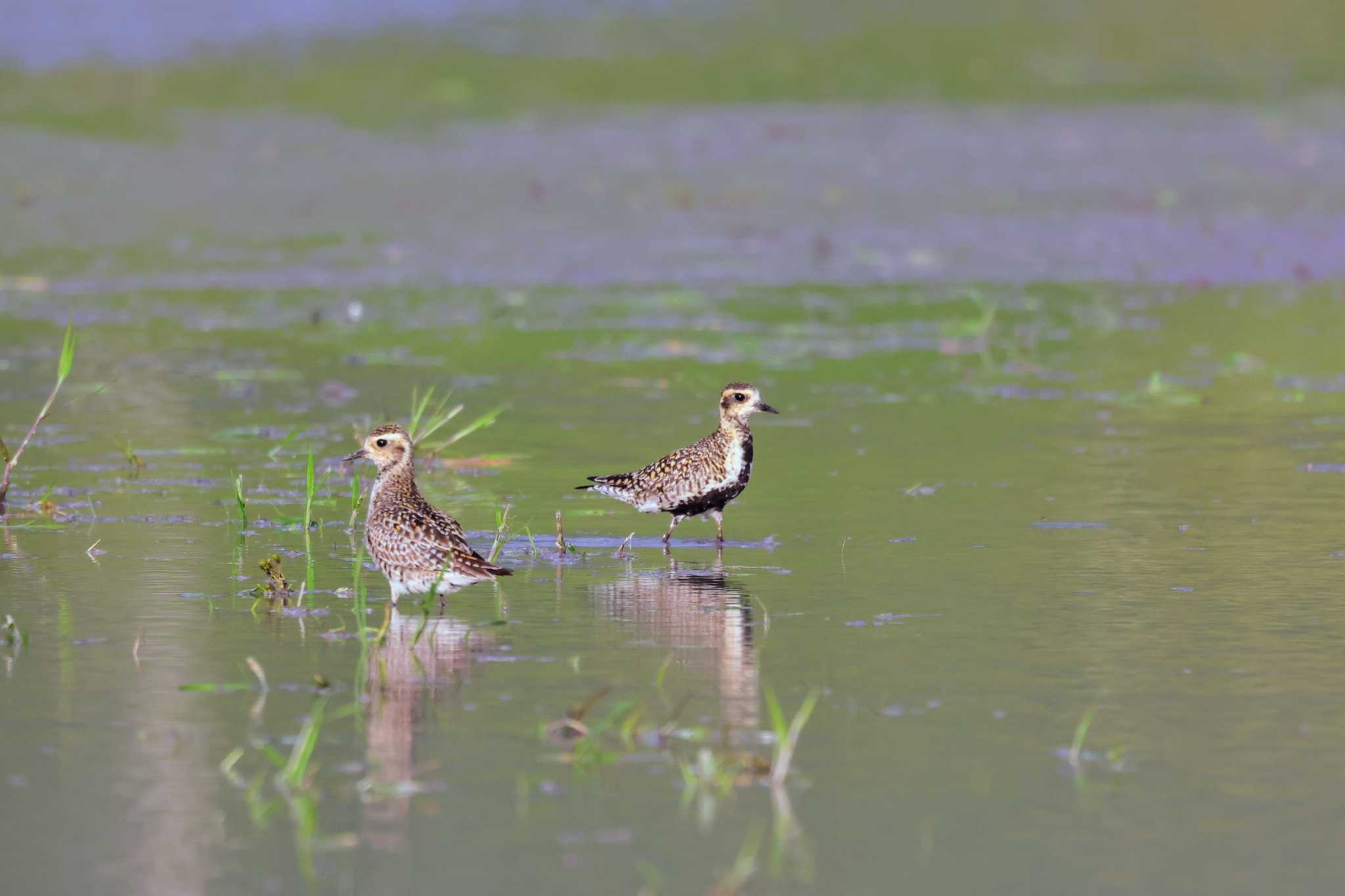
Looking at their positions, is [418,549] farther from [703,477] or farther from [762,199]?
[762,199]

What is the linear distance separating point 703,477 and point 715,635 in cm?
270

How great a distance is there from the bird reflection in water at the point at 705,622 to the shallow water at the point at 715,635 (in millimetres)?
33

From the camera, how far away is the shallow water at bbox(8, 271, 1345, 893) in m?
6.47

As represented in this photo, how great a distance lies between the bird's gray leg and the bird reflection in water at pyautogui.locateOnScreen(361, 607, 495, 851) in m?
2.27

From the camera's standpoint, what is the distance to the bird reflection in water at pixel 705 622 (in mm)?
7977

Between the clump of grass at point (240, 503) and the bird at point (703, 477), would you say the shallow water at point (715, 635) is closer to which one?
the clump of grass at point (240, 503)

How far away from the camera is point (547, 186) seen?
82.2 ft

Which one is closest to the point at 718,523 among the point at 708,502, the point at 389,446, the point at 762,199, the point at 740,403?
the point at 708,502

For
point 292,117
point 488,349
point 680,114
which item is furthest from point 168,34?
point 488,349

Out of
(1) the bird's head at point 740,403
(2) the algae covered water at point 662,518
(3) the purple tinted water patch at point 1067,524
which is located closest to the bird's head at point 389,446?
(2) the algae covered water at point 662,518

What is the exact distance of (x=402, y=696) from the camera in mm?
8039

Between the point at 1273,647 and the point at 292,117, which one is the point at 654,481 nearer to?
the point at 1273,647

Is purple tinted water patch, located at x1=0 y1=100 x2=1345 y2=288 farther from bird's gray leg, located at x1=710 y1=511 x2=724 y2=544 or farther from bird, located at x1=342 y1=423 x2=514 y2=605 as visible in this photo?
bird, located at x1=342 y1=423 x2=514 y2=605

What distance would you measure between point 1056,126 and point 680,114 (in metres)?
4.80
